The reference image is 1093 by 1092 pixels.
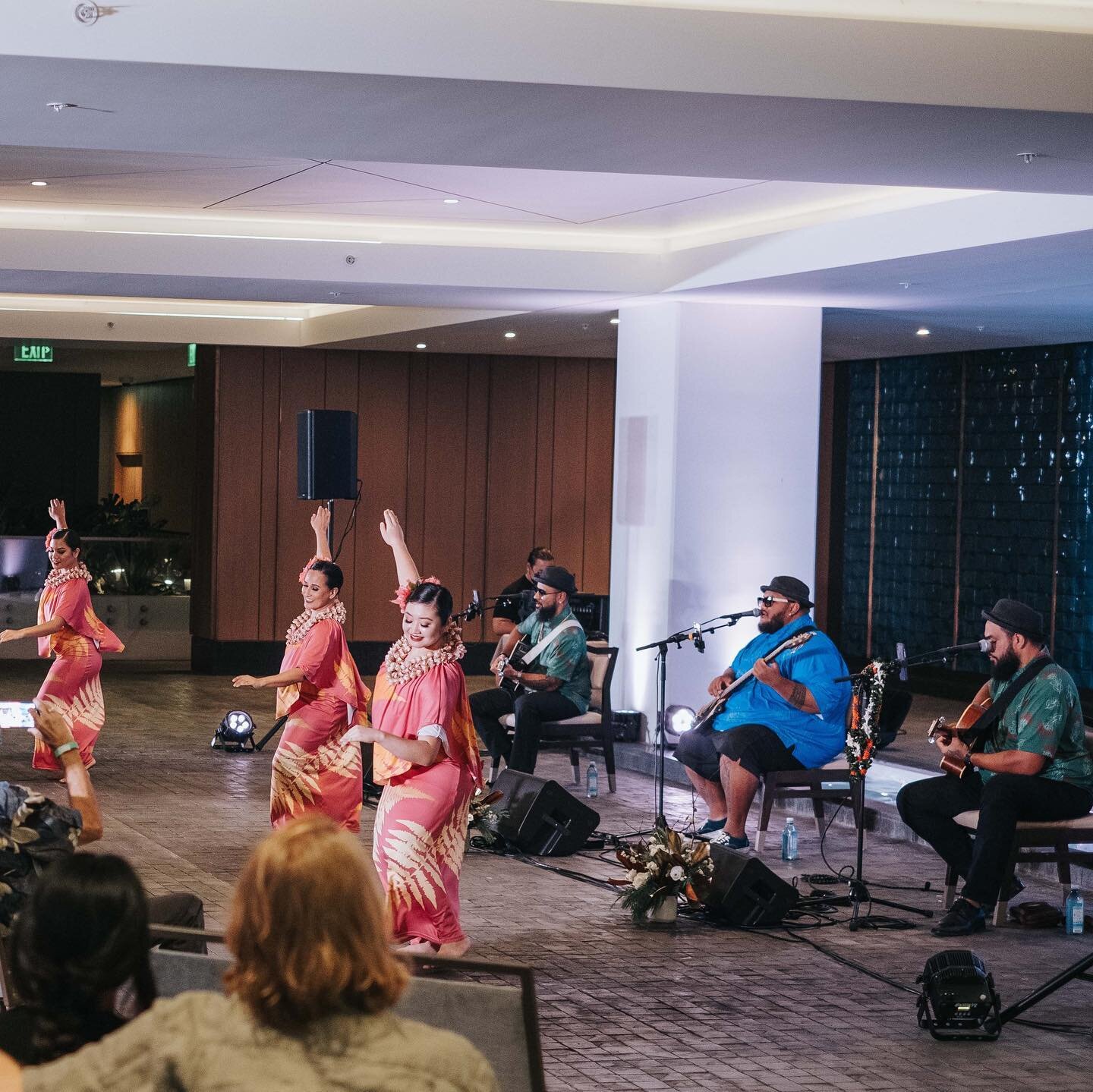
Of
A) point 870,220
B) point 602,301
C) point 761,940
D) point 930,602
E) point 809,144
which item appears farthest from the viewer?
point 930,602

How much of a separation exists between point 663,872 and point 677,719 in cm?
385

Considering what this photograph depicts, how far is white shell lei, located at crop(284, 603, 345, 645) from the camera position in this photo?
7.80 metres

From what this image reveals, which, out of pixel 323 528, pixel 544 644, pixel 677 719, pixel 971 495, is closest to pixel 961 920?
pixel 544 644

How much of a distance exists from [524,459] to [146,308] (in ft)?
12.9

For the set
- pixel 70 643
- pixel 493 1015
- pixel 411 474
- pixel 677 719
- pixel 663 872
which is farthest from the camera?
pixel 411 474

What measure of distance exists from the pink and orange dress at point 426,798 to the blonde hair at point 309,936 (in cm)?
380

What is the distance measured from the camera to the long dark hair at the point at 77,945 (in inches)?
91.1

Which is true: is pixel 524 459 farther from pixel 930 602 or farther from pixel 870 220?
pixel 870 220

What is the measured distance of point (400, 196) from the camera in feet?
30.3

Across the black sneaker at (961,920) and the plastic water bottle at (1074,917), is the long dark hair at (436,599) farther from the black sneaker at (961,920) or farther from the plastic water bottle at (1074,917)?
the plastic water bottle at (1074,917)

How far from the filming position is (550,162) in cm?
638

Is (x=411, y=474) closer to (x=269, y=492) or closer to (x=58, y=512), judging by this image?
(x=269, y=492)

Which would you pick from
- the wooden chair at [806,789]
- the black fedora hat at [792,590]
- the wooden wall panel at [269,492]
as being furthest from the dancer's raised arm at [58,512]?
the wooden wall panel at [269,492]

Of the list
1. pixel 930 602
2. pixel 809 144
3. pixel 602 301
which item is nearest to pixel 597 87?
pixel 809 144
